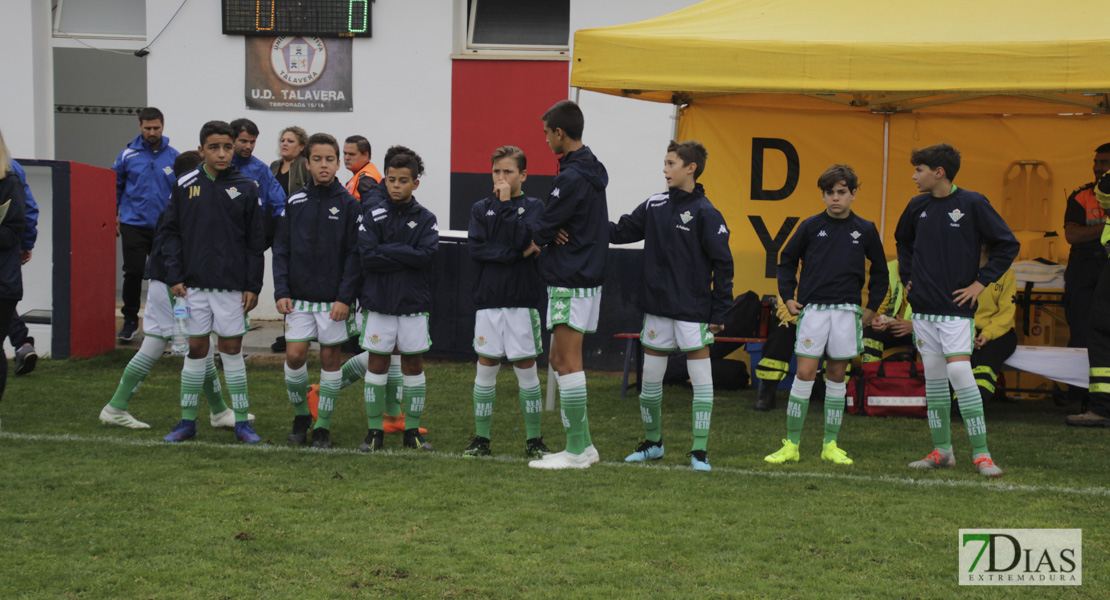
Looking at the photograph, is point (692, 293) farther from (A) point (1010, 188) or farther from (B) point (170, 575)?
(A) point (1010, 188)

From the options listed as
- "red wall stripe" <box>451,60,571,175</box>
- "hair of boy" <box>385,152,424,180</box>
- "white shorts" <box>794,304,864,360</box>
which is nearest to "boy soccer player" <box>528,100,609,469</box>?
"hair of boy" <box>385,152,424,180</box>

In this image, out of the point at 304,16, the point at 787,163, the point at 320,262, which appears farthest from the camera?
the point at 304,16

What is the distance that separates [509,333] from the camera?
5781mm

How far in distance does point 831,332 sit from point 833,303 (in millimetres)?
165

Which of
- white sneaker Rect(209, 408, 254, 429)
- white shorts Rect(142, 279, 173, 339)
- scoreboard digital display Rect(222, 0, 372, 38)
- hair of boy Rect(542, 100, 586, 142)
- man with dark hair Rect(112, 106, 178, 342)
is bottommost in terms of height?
white sneaker Rect(209, 408, 254, 429)

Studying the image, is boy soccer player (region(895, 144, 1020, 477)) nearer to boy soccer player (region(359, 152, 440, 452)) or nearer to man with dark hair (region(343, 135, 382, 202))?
boy soccer player (region(359, 152, 440, 452))

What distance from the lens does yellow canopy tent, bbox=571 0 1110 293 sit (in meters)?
6.94

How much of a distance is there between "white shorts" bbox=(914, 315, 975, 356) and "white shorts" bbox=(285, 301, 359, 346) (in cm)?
316

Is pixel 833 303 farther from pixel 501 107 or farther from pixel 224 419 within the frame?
pixel 501 107

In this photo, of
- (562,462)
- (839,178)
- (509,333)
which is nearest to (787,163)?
(839,178)

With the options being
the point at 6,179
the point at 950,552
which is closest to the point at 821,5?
the point at 950,552

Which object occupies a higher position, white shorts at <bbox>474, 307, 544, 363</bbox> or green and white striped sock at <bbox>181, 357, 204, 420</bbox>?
white shorts at <bbox>474, 307, 544, 363</bbox>

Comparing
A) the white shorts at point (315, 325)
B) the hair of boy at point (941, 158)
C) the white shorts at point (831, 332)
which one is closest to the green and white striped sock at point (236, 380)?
the white shorts at point (315, 325)

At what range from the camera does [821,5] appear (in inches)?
313
